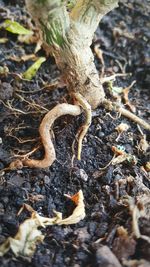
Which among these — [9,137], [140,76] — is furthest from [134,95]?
[9,137]

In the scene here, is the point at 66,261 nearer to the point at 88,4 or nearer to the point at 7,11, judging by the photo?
the point at 88,4

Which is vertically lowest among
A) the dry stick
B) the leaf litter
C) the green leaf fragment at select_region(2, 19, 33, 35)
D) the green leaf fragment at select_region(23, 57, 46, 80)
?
the leaf litter

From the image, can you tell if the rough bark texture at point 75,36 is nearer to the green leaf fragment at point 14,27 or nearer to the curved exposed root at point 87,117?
the curved exposed root at point 87,117

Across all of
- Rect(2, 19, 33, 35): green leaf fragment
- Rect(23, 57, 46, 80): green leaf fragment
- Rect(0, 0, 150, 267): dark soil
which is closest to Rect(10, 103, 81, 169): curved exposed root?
Rect(0, 0, 150, 267): dark soil

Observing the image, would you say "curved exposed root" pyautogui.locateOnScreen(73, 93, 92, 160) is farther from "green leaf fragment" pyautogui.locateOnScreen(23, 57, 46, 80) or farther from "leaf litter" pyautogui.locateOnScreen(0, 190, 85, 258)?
"green leaf fragment" pyautogui.locateOnScreen(23, 57, 46, 80)

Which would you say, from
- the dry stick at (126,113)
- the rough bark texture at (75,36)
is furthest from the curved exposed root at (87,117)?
the dry stick at (126,113)

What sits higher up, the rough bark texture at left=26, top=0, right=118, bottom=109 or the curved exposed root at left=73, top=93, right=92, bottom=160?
the rough bark texture at left=26, top=0, right=118, bottom=109
